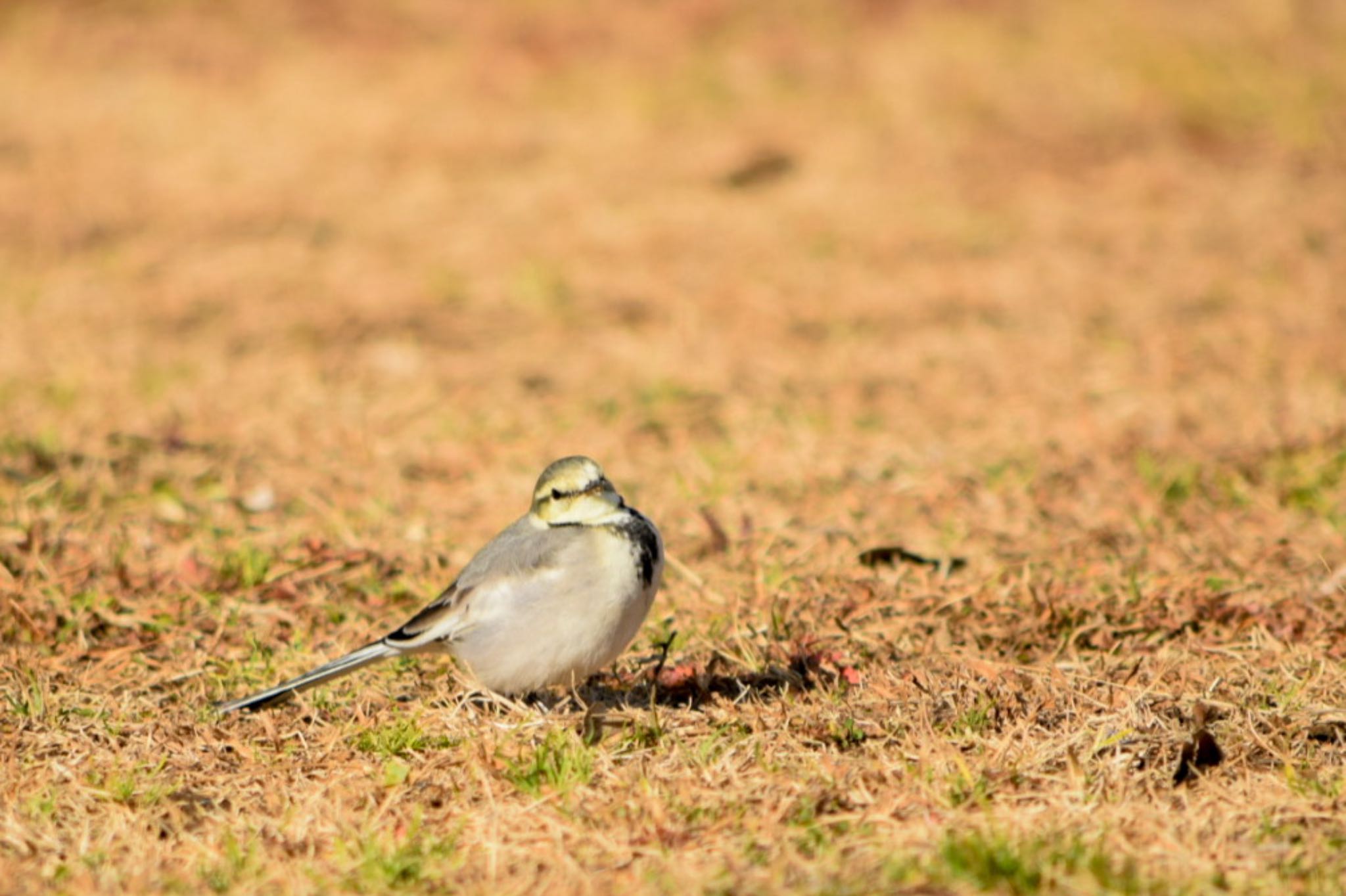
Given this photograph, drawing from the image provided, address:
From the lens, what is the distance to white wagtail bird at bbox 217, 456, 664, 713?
435 cm

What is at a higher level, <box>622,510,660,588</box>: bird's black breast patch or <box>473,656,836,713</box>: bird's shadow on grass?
<box>622,510,660,588</box>: bird's black breast patch

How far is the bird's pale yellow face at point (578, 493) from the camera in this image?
4582 mm

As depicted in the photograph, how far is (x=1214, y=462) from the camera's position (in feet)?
23.8

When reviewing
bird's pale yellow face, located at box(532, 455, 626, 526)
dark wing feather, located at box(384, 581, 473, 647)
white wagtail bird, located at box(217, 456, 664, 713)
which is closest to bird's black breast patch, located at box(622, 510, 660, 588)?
white wagtail bird, located at box(217, 456, 664, 713)

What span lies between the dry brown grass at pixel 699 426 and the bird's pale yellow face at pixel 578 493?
594mm

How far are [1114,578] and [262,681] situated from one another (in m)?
3.16

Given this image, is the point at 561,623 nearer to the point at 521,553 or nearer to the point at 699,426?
the point at 521,553

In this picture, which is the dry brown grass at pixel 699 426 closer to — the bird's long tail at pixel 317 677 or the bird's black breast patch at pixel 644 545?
the bird's long tail at pixel 317 677

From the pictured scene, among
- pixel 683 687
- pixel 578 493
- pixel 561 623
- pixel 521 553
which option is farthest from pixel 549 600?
pixel 683 687

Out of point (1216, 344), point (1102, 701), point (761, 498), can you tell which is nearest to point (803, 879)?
point (1102, 701)

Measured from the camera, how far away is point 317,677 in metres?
4.50

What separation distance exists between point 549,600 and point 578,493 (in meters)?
0.37

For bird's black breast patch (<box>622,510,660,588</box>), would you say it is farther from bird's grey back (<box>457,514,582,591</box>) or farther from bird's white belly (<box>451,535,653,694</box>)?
bird's grey back (<box>457,514,582,591</box>)

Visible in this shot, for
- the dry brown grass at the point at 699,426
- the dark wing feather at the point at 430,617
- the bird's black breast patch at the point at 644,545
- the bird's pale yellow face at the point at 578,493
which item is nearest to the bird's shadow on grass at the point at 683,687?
the dry brown grass at the point at 699,426
